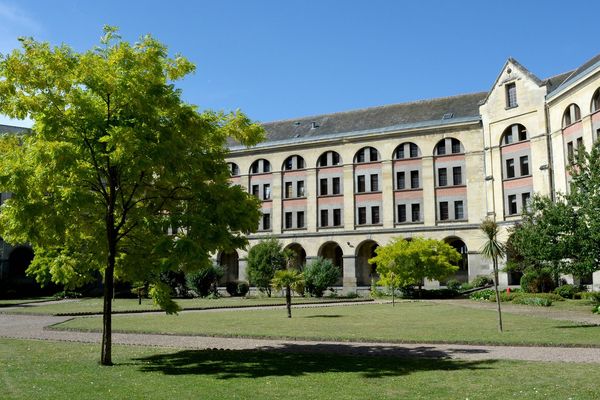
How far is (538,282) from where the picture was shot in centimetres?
3997

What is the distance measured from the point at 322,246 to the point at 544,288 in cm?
2345

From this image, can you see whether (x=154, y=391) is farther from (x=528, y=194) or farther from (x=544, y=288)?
(x=528, y=194)

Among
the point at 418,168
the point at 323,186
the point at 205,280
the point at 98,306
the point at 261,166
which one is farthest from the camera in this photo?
the point at 261,166

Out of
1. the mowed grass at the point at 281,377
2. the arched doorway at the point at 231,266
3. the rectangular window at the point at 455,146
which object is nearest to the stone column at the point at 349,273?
the arched doorway at the point at 231,266

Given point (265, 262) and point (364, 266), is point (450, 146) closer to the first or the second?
point (364, 266)

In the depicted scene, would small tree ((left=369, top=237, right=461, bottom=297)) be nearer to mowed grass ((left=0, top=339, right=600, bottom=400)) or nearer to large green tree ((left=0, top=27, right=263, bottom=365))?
mowed grass ((left=0, top=339, right=600, bottom=400))

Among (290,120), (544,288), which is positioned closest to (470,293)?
(544,288)

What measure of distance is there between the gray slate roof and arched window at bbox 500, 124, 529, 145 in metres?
3.33

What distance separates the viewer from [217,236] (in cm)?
1323

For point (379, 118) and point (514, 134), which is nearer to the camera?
point (514, 134)

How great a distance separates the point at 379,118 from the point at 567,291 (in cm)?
2719

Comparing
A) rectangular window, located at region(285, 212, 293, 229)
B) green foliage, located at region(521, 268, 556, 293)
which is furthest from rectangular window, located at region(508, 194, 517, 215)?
rectangular window, located at region(285, 212, 293, 229)

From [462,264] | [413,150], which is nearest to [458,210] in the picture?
[462,264]


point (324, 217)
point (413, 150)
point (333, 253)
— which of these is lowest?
point (333, 253)
